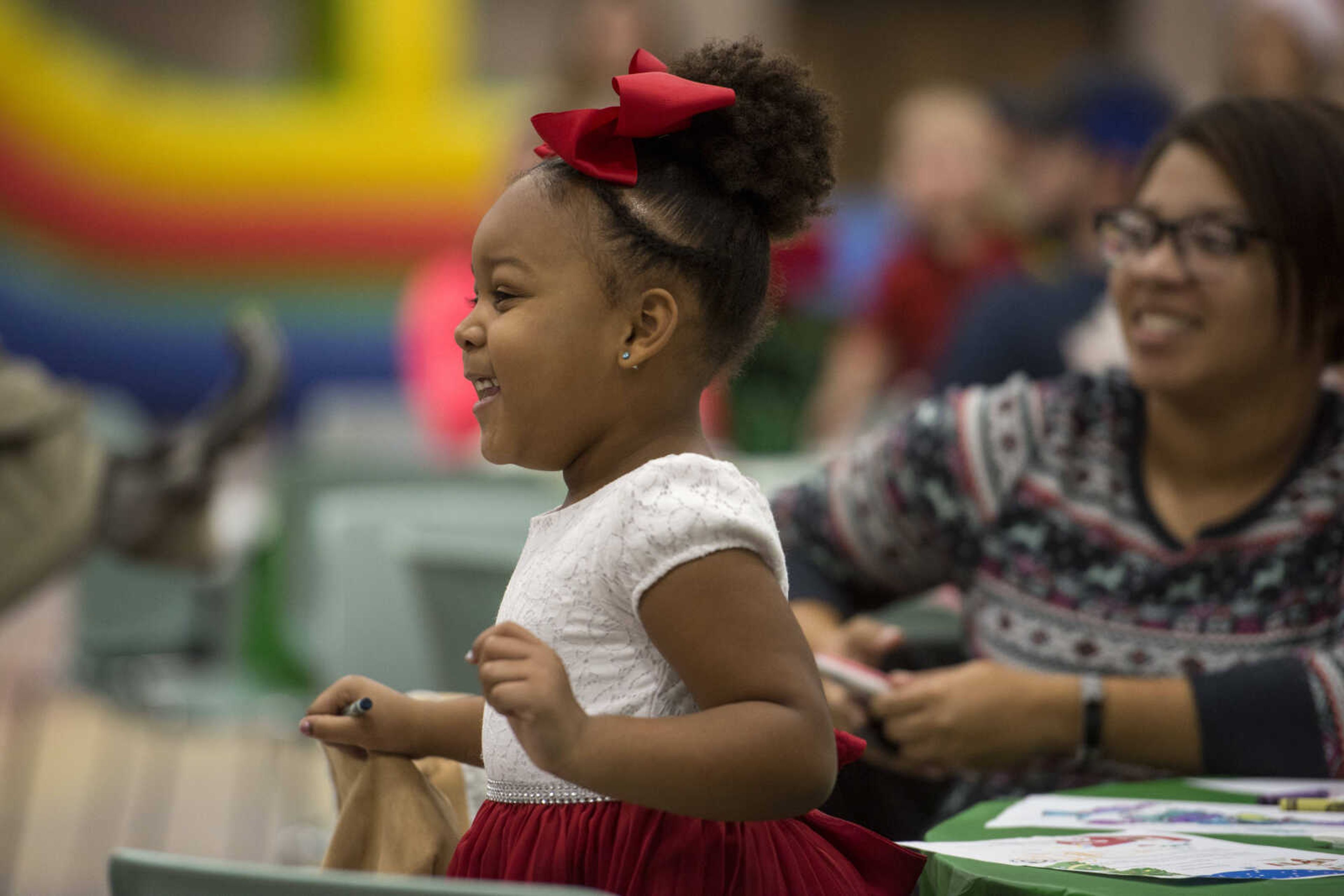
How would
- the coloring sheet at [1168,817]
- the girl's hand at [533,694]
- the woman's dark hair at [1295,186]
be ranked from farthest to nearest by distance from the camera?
the woman's dark hair at [1295,186] → the coloring sheet at [1168,817] → the girl's hand at [533,694]

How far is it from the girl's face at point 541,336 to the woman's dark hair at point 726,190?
2 cm

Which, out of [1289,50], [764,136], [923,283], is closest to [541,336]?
[764,136]

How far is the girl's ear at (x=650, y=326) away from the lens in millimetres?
984

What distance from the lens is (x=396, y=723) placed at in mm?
1054

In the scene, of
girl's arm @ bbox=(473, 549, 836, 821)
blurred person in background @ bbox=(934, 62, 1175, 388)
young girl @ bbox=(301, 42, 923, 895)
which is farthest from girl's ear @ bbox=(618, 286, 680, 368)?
blurred person in background @ bbox=(934, 62, 1175, 388)

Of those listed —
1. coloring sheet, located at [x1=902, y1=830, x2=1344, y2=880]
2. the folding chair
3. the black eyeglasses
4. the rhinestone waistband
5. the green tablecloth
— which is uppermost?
the black eyeglasses

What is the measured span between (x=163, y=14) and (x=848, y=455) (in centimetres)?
950

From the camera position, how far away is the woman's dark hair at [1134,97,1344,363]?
1.50m

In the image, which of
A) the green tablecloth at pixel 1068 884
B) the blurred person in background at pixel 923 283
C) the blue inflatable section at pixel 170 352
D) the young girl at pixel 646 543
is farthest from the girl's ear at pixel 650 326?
the blue inflatable section at pixel 170 352

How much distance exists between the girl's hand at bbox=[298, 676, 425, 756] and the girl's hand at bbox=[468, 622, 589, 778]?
8.5 inches

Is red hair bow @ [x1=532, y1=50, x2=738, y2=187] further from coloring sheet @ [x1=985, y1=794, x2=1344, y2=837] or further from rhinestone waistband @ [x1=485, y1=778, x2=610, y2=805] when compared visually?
coloring sheet @ [x1=985, y1=794, x2=1344, y2=837]

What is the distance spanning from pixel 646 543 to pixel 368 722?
258 mm

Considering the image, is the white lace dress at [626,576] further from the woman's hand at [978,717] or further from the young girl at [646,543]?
the woman's hand at [978,717]

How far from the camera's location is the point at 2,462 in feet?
6.20
